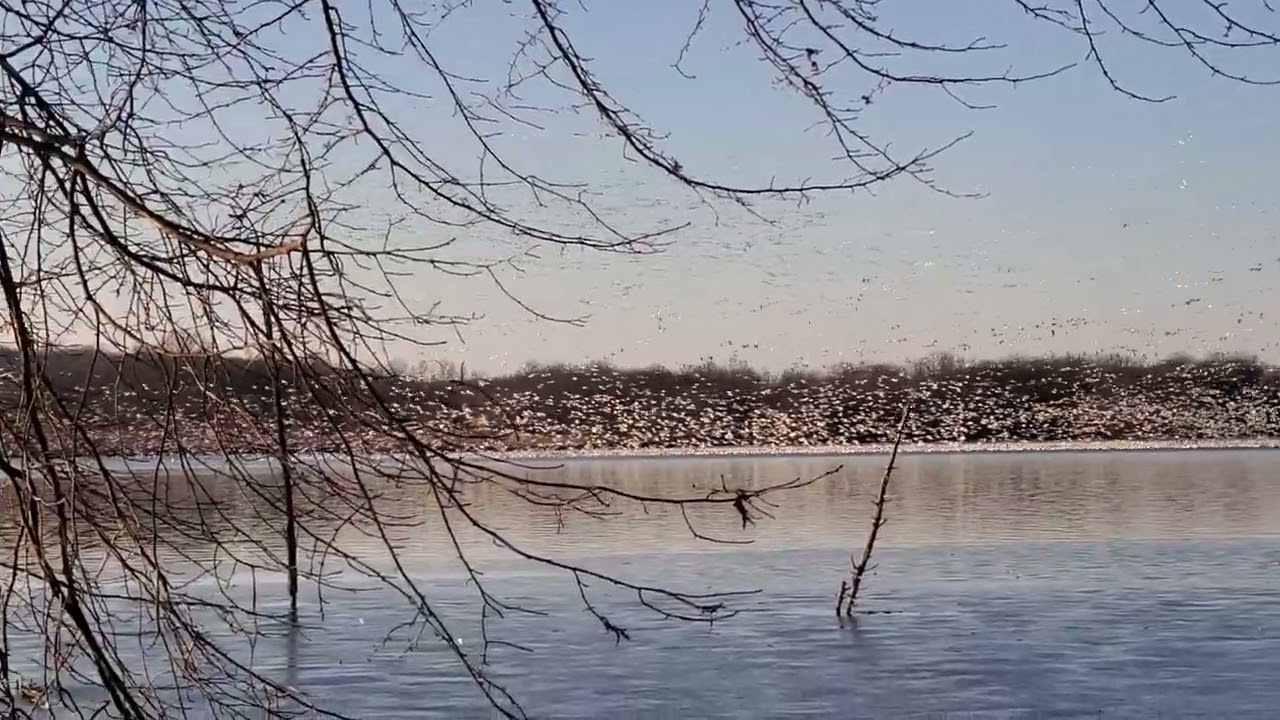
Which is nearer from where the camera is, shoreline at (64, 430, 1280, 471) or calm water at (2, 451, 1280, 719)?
calm water at (2, 451, 1280, 719)

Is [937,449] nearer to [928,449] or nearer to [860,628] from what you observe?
[928,449]

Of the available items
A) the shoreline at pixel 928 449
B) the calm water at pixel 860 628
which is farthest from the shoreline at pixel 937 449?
the calm water at pixel 860 628

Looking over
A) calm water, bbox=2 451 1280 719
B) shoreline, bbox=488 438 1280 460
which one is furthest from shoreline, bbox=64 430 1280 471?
calm water, bbox=2 451 1280 719

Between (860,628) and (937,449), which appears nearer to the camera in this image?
(860,628)

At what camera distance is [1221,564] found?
13648mm

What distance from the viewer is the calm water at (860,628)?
A: 299 inches

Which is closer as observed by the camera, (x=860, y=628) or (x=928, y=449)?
(x=860, y=628)

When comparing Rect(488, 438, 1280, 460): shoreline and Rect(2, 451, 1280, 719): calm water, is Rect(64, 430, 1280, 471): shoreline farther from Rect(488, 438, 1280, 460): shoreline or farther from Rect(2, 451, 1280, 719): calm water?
Rect(2, 451, 1280, 719): calm water

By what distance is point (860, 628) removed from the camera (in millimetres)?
10086

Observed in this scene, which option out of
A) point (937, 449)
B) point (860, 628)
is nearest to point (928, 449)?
point (937, 449)

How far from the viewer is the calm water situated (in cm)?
759

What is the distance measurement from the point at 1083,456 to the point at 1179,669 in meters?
43.1

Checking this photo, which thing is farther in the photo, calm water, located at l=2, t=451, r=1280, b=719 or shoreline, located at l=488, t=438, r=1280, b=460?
shoreline, located at l=488, t=438, r=1280, b=460

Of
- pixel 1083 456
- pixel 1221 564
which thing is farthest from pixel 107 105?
pixel 1083 456
